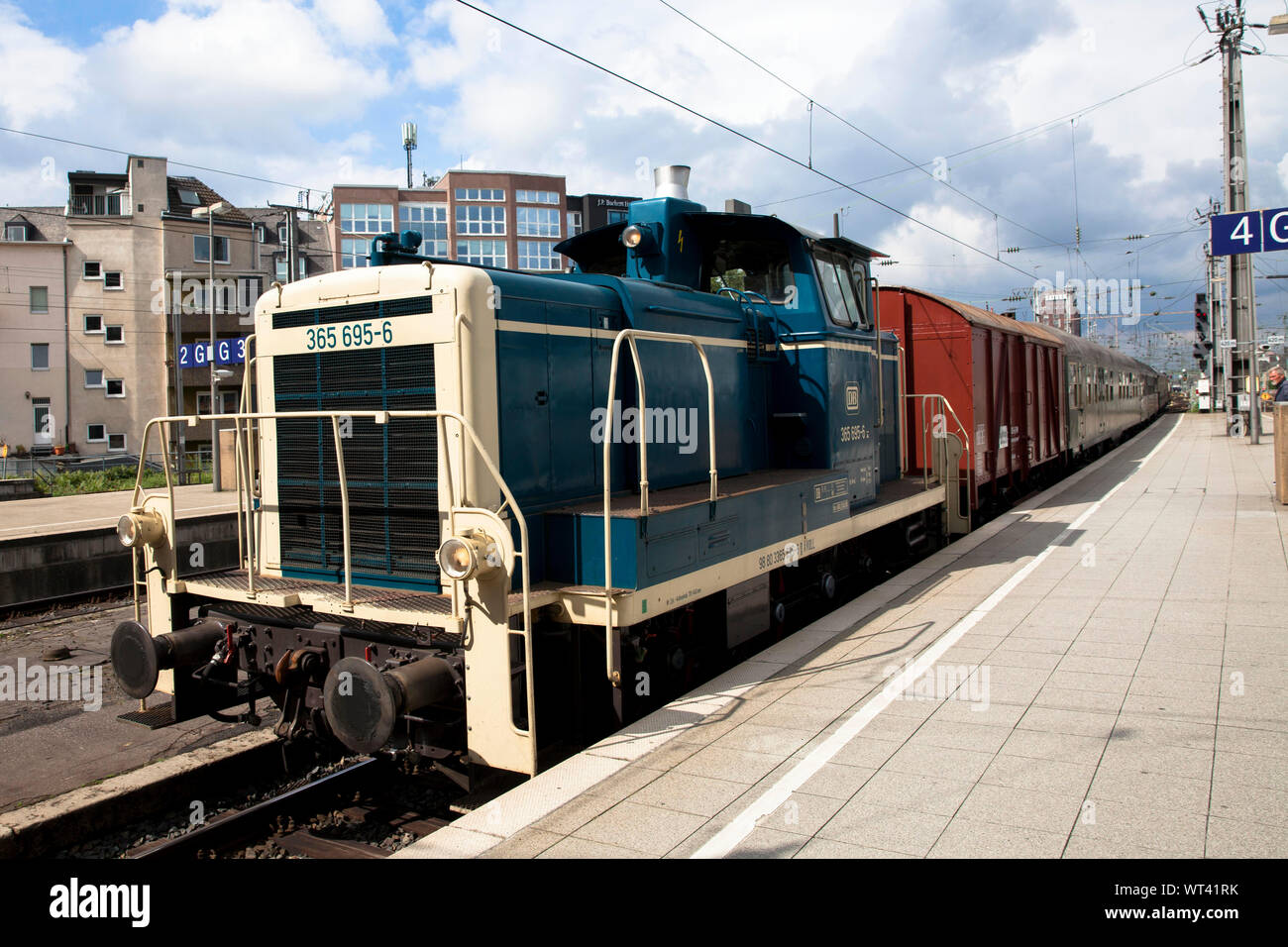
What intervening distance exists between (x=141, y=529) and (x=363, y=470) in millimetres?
1552

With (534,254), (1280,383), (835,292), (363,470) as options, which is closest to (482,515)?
(363,470)

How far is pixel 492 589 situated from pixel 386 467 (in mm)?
1180

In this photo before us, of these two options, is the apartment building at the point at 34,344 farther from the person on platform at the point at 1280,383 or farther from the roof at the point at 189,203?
the person on platform at the point at 1280,383

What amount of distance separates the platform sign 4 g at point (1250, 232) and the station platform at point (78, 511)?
15664 millimetres

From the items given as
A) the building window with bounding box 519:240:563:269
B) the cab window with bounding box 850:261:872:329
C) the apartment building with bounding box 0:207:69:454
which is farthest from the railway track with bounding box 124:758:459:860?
the building window with bounding box 519:240:563:269

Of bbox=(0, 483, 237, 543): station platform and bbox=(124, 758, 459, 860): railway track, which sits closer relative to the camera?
bbox=(124, 758, 459, 860): railway track

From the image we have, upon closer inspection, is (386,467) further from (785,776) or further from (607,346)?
(785,776)

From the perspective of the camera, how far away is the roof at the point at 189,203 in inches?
1503

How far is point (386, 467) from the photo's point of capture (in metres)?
4.84

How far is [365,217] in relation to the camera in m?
45.8

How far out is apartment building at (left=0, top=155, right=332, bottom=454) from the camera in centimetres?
3481

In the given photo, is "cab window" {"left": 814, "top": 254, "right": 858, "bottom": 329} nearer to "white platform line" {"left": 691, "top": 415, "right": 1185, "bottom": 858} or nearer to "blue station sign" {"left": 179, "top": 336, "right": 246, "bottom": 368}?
"white platform line" {"left": 691, "top": 415, "right": 1185, "bottom": 858}

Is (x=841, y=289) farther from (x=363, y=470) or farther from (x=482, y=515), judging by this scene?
(x=482, y=515)

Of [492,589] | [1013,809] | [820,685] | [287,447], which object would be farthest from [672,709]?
[287,447]
